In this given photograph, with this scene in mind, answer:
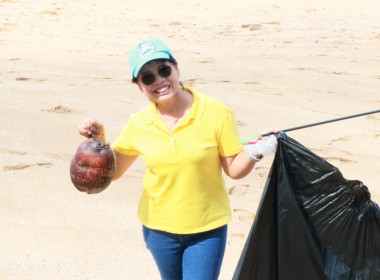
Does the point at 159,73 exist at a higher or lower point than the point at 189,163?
higher

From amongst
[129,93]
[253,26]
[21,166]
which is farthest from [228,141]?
[253,26]

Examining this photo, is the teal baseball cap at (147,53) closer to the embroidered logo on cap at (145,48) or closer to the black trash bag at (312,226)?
the embroidered logo on cap at (145,48)

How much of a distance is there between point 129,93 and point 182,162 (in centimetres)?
522

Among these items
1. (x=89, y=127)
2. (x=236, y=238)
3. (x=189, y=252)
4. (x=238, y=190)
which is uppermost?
(x=89, y=127)

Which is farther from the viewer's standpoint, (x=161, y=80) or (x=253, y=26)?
(x=253, y=26)

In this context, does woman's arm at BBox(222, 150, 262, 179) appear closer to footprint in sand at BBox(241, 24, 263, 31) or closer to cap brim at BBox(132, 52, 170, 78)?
cap brim at BBox(132, 52, 170, 78)

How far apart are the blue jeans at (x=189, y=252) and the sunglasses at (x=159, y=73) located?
623mm

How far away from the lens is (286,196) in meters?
2.86

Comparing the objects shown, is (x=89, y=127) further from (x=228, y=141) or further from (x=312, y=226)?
(x=312, y=226)

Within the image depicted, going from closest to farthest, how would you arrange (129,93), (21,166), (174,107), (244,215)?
(174,107), (244,215), (21,166), (129,93)

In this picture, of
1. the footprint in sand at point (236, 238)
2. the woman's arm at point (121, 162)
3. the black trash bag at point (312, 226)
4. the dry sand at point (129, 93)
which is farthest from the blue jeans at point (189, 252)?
the footprint in sand at point (236, 238)

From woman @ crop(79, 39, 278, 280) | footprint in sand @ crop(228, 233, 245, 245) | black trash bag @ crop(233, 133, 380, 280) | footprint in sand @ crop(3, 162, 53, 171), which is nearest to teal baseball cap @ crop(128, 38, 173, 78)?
woman @ crop(79, 39, 278, 280)

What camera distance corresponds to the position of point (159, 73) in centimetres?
262

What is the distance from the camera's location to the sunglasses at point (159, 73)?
262 centimetres
